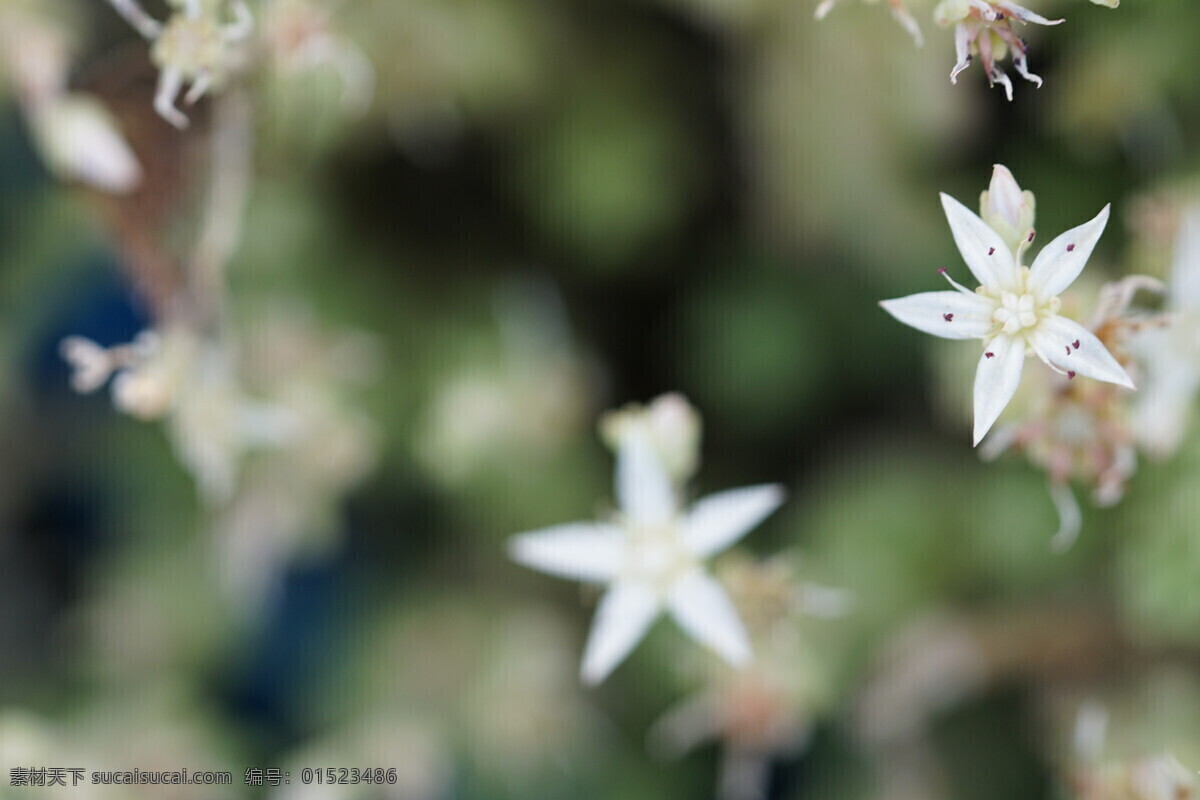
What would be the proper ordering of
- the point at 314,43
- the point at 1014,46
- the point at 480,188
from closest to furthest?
the point at 1014,46, the point at 314,43, the point at 480,188

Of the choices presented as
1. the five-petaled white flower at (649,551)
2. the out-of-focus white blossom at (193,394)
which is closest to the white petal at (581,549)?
the five-petaled white flower at (649,551)

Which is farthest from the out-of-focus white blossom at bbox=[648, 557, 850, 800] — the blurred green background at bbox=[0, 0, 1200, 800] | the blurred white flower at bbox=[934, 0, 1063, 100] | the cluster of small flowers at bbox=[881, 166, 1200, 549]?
the blurred white flower at bbox=[934, 0, 1063, 100]

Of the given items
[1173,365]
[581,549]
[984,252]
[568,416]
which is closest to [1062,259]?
[984,252]

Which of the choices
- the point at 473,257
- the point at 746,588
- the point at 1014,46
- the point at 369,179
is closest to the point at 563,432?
the point at 473,257

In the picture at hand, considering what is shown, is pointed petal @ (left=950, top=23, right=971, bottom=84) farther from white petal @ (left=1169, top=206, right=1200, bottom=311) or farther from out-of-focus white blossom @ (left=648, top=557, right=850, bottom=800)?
out-of-focus white blossom @ (left=648, top=557, right=850, bottom=800)

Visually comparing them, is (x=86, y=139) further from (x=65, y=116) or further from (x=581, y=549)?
(x=581, y=549)

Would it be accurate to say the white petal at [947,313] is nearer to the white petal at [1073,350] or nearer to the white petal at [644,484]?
the white petal at [1073,350]

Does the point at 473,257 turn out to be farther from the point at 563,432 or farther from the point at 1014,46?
the point at 1014,46
